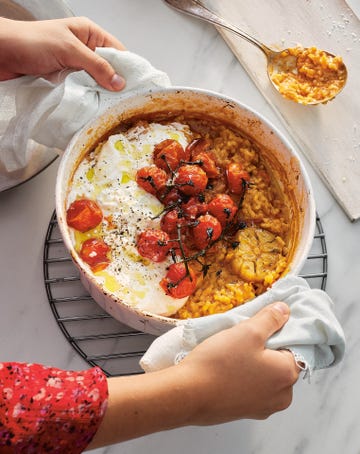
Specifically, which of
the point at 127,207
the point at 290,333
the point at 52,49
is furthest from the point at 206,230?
the point at 52,49

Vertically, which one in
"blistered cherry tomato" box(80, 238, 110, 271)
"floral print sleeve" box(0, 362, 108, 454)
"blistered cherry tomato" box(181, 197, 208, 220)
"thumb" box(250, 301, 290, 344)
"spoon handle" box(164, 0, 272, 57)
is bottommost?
"blistered cherry tomato" box(80, 238, 110, 271)

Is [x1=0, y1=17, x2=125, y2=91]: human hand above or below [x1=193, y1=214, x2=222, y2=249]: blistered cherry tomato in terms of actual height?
above

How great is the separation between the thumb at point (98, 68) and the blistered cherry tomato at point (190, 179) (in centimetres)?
23

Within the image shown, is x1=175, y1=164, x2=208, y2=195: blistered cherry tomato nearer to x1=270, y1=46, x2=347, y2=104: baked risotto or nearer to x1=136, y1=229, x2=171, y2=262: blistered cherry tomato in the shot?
x1=136, y1=229, x2=171, y2=262: blistered cherry tomato

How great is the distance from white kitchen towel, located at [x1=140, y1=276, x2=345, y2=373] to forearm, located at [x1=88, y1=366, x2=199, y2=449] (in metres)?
0.09

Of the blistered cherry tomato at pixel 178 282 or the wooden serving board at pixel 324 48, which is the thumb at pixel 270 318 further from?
the wooden serving board at pixel 324 48

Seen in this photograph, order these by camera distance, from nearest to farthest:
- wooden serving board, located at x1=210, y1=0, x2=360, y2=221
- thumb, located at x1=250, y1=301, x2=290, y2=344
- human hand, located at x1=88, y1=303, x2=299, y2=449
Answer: human hand, located at x1=88, y1=303, x2=299, y2=449, thumb, located at x1=250, y1=301, x2=290, y2=344, wooden serving board, located at x1=210, y1=0, x2=360, y2=221

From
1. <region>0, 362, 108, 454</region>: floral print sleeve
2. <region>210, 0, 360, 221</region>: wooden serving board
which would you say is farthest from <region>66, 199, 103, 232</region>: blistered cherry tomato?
<region>210, 0, 360, 221</region>: wooden serving board

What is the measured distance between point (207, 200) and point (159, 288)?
23cm

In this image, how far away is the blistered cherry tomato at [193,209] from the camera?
1.44 m

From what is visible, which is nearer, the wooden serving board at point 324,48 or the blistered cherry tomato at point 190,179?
the blistered cherry tomato at point 190,179

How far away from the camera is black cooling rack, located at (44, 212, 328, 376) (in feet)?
4.88

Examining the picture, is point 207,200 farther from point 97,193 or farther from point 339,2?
point 339,2

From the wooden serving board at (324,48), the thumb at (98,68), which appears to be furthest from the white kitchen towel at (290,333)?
the thumb at (98,68)
